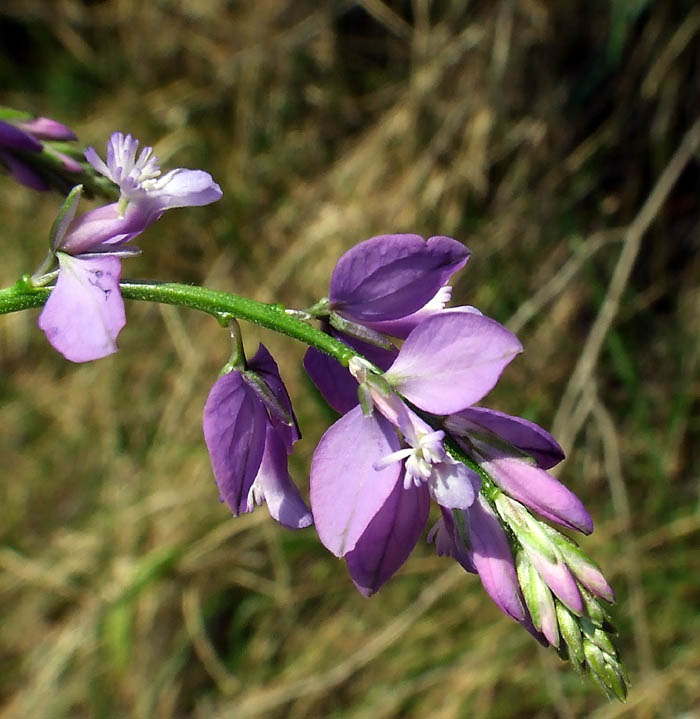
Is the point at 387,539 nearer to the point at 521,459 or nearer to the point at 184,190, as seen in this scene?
the point at 521,459

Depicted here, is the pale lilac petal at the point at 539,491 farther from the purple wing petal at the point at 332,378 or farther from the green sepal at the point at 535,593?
the purple wing petal at the point at 332,378

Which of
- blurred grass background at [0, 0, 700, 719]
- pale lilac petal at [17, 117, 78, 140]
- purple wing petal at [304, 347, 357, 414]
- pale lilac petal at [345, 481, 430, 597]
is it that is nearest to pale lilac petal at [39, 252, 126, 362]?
purple wing petal at [304, 347, 357, 414]

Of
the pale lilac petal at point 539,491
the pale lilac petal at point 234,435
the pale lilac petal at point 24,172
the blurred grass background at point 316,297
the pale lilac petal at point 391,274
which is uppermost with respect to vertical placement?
the pale lilac petal at point 391,274

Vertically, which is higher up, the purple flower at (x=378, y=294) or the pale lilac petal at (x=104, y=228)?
the purple flower at (x=378, y=294)

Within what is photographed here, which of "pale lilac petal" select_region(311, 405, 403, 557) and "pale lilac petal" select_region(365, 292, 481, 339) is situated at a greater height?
"pale lilac petal" select_region(365, 292, 481, 339)


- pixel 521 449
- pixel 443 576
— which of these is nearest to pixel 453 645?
pixel 443 576

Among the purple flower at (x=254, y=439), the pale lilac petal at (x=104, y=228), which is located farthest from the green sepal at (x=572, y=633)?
the pale lilac petal at (x=104, y=228)

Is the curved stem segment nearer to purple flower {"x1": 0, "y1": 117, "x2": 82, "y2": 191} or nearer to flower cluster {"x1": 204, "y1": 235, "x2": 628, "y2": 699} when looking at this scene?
flower cluster {"x1": 204, "y1": 235, "x2": 628, "y2": 699}
